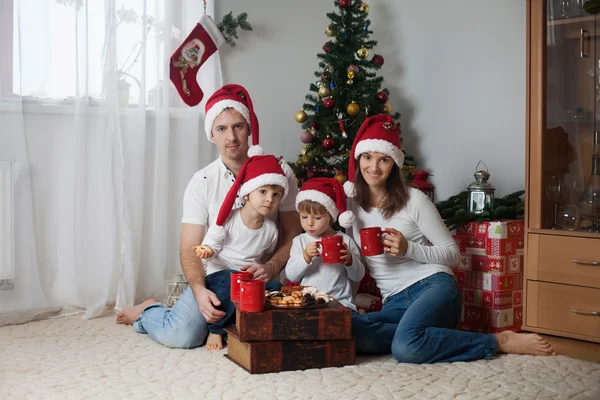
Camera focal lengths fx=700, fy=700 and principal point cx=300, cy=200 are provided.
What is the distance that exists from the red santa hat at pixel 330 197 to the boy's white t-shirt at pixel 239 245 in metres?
0.21

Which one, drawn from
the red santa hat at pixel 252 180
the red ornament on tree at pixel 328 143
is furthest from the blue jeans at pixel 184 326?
the red ornament on tree at pixel 328 143

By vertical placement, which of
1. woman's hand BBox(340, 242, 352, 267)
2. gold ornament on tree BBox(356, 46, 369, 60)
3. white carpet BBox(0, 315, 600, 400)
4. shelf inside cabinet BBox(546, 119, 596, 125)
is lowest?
white carpet BBox(0, 315, 600, 400)

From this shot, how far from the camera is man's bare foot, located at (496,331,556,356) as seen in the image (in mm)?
2740

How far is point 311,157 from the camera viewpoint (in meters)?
3.76

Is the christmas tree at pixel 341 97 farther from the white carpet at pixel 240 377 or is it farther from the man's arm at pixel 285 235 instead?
the white carpet at pixel 240 377

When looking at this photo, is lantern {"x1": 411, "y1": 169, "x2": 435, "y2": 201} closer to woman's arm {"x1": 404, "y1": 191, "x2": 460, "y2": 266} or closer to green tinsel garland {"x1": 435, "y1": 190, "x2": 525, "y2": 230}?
green tinsel garland {"x1": 435, "y1": 190, "x2": 525, "y2": 230}

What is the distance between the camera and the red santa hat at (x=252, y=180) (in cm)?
279

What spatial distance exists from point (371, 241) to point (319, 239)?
35cm

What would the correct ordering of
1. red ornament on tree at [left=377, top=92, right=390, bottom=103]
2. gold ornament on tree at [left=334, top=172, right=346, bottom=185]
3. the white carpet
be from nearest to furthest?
the white carpet, gold ornament on tree at [left=334, top=172, right=346, bottom=185], red ornament on tree at [left=377, top=92, right=390, bottom=103]

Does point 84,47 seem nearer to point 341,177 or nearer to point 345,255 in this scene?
point 341,177

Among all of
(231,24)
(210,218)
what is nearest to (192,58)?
(231,24)

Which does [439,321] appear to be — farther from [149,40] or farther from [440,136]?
[149,40]

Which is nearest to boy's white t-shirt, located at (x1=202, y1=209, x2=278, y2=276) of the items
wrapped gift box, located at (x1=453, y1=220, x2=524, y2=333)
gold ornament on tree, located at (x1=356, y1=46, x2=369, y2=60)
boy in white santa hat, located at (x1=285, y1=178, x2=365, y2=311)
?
boy in white santa hat, located at (x1=285, y1=178, x2=365, y2=311)

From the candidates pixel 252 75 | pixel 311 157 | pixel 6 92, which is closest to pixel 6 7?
pixel 6 92
